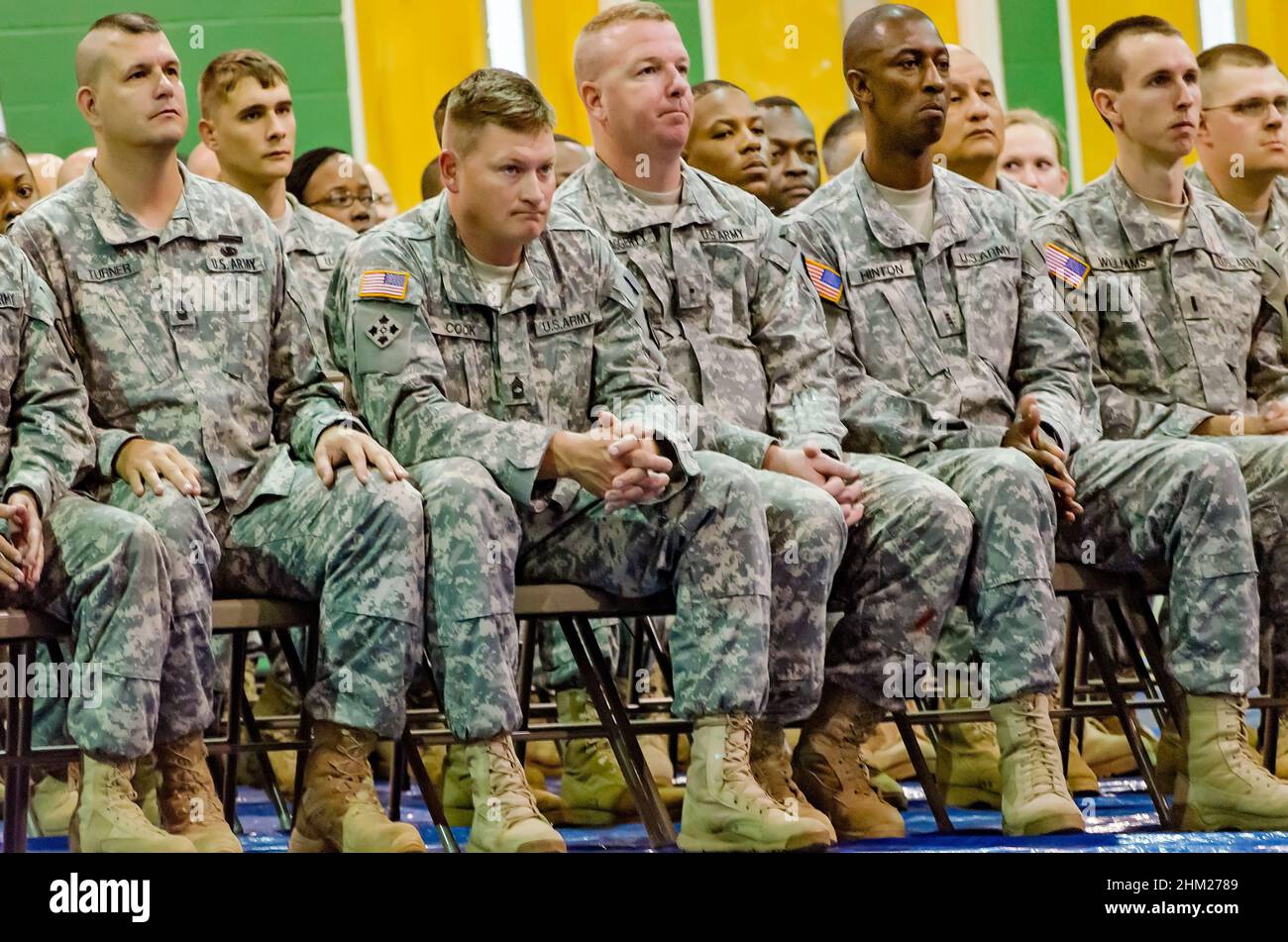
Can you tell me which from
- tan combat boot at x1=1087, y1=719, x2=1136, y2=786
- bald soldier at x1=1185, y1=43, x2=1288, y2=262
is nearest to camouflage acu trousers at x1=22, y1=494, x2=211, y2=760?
tan combat boot at x1=1087, y1=719, x2=1136, y2=786

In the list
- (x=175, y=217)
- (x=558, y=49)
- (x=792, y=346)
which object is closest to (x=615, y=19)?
(x=792, y=346)

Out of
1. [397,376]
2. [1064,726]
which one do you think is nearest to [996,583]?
[1064,726]

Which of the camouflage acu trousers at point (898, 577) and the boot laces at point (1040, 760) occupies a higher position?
the camouflage acu trousers at point (898, 577)

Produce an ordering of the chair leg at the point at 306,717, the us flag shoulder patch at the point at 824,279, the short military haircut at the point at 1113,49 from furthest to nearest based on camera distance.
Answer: the short military haircut at the point at 1113,49
the us flag shoulder patch at the point at 824,279
the chair leg at the point at 306,717

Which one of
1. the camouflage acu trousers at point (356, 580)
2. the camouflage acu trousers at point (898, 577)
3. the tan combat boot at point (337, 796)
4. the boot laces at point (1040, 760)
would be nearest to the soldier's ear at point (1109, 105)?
the camouflage acu trousers at point (898, 577)

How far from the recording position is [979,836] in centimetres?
331

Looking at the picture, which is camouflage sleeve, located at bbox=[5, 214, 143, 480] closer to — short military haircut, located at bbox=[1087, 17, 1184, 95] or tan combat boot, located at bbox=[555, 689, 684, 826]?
tan combat boot, located at bbox=[555, 689, 684, 826]

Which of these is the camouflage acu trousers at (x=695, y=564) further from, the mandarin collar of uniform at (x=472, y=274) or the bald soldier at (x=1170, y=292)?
the bald soldier at (x=1170, y=292)

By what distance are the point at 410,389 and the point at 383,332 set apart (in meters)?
0.12

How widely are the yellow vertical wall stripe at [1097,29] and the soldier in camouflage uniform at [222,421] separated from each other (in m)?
4.63

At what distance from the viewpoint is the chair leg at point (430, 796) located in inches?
124

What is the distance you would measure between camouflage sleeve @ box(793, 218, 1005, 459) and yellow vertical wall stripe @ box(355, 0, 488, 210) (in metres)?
3.59

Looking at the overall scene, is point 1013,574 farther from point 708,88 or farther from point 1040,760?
point 708,88

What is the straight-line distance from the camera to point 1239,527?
3.53 metres
